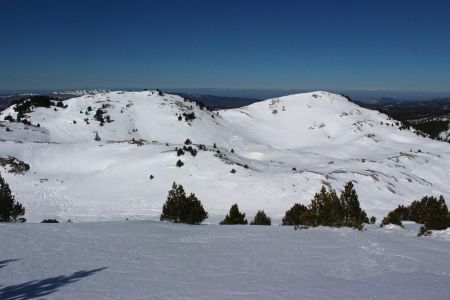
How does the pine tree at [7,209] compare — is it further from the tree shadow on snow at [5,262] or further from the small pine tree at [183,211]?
the tree shadow on snow at [5,262]

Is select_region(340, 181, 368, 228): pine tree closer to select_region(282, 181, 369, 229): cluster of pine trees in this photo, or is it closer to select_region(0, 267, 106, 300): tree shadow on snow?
select_region(282, 181, 369, 229): cluster of pine trees

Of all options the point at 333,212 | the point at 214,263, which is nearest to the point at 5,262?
the point at 214,263

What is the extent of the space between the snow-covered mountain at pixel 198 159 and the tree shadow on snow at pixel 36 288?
2465cm

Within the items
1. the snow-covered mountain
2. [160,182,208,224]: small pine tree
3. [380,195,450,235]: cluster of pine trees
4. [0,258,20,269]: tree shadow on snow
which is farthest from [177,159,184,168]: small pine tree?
[0,258,20,269]: tree shadow on snow

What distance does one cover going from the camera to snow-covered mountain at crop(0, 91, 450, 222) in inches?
1731

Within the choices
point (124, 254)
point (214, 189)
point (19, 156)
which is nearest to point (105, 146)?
point (19, 156)

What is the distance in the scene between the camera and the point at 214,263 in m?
12.2

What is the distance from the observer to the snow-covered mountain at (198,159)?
43969mm

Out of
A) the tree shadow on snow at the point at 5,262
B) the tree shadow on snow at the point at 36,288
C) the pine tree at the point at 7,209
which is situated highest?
the tree shadow on snow at the point at 36,288

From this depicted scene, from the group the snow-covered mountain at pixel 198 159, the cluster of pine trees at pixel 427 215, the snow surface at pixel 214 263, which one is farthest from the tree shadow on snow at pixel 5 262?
the snow-covered mountain at pixel 198 159

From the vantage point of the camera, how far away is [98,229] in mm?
17391

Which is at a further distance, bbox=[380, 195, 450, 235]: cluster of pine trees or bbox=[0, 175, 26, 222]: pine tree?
bbox=[0, 175, 26, 222]: pine tree

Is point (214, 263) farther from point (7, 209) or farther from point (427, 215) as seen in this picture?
point (7, 209)

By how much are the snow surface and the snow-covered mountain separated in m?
18.8
